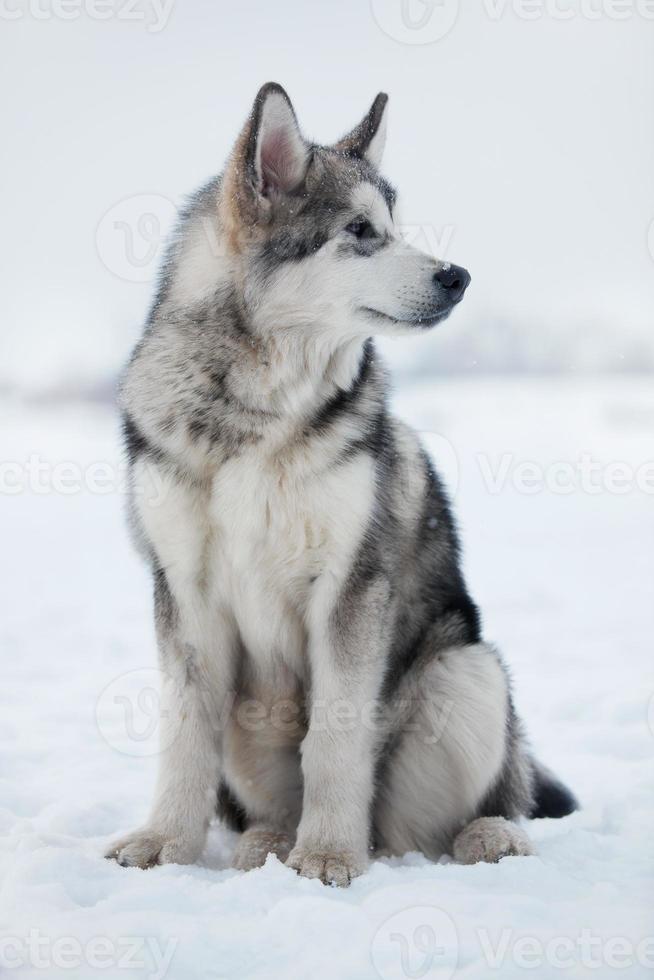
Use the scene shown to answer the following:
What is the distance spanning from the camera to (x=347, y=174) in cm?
361

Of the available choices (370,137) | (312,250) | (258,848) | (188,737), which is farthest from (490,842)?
(370,137)

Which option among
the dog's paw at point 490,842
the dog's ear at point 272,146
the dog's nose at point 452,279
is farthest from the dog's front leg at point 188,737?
the dog's ear at point 272,146

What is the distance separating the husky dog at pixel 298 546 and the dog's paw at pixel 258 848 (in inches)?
0.4

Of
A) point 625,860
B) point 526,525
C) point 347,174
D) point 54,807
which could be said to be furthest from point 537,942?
point 526,525

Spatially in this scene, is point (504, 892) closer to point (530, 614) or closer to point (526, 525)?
point (530, 614)

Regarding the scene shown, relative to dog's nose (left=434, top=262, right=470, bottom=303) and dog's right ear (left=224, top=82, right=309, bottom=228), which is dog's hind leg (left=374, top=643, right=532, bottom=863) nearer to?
dog's nose (left=434, top=262, right=470, bottom=303)

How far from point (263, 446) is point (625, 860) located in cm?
183

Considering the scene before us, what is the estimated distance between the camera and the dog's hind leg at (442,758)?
3654mm

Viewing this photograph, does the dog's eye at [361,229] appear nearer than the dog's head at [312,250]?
No

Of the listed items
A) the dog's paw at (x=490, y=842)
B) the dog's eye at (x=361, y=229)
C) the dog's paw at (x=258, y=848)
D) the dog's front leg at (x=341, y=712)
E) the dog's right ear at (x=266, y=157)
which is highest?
the dog's right ear at (x=266, y=157)

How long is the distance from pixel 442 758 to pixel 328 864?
2.30 feet

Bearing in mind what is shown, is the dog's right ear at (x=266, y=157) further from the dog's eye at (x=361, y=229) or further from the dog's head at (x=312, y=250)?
the dog's eye at (x=361, y=229)

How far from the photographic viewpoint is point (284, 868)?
314 centimetres

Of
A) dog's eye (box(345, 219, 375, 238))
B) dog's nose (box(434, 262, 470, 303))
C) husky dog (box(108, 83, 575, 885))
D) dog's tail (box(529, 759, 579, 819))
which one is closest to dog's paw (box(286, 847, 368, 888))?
husky dog (box(108, 83, 575, 885))
